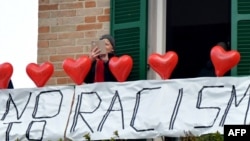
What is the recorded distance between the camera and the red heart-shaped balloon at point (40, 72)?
42.0 feet

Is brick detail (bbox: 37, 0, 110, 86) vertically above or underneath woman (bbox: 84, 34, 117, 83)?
above

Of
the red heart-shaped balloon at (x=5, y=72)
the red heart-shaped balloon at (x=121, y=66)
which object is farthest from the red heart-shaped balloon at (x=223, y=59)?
the red heart-shaped balloon at (x=5, y=72)

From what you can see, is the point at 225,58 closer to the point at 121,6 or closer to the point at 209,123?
the point at 209,123

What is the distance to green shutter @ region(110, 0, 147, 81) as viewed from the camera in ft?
42.9

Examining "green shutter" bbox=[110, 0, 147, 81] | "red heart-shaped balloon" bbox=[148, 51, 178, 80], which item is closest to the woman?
"green shutter" bbox=[110, 0, 147, 81]

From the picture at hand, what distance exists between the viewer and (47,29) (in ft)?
45.1

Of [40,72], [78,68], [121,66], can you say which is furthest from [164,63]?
[40,72]

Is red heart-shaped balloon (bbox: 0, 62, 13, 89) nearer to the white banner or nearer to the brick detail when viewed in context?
the white banner

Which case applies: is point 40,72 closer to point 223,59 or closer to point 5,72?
point 5,72

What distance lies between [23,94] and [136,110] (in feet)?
3.93

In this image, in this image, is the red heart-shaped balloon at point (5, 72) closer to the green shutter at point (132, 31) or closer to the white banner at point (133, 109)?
the white banner at point (133, 109)

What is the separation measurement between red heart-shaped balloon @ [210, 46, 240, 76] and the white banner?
9 centimetres

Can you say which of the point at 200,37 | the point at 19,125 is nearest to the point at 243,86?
the point at 19,125

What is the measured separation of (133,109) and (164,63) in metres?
0.51
